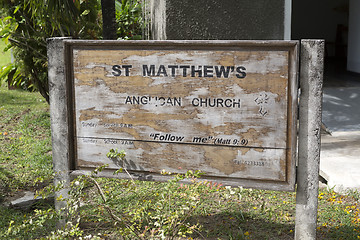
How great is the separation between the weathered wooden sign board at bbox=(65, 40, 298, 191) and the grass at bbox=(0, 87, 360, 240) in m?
0.23

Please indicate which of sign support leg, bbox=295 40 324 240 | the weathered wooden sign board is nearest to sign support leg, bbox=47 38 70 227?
the weathered wooden sign board

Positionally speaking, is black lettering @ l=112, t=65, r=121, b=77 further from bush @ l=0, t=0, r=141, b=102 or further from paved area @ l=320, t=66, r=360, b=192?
bush @ l=0, t=0, r=141, b=102

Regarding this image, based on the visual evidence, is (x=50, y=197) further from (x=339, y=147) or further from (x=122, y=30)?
(x=122, y=30)

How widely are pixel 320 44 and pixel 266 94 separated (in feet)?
1.50

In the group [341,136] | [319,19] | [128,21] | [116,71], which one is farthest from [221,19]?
[319,19]

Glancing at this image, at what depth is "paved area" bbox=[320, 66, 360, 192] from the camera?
4.90 metres

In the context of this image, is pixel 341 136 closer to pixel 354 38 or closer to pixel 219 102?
pixel 219 102

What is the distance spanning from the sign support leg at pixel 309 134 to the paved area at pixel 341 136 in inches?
64.7

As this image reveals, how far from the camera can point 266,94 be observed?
3.18m

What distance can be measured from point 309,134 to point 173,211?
1.28 metres

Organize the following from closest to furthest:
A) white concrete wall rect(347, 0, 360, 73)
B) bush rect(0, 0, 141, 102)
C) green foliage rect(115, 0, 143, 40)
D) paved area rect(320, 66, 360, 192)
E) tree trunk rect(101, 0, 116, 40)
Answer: paved area rect(320, 66, 360, 192), tree trunk rect(101, 0, 116, 40), bush rect(0, 0, 141, 102), green foliage rect(115, 0, 143, 40), white concrete wall rect(347, 0, 360, 73)

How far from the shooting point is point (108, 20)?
6.22 meters

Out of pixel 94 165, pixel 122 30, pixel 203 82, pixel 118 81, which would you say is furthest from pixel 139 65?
pixel 122 30

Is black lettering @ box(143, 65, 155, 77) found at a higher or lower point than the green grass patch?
higher
